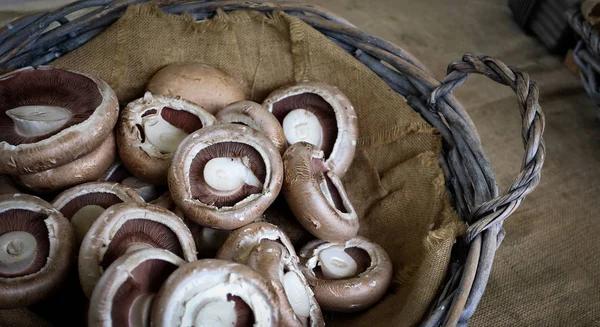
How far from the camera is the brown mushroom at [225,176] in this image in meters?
1.42

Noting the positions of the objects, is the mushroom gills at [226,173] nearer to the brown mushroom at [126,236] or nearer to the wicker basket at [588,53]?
the brown mushroom at [126,236]

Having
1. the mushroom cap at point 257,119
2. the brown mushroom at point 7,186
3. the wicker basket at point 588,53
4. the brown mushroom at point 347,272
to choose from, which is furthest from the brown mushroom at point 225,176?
the wicker basket at point 588,53

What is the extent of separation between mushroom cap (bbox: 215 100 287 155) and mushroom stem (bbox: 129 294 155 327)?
666 millimetres

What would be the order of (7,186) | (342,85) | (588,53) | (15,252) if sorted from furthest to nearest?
A: (588,53) → (342,85) → (7,186) → (15,252)

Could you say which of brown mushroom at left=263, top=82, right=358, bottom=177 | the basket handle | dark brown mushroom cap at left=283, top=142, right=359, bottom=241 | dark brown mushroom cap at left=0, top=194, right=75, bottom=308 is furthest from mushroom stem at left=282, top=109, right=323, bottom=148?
dark brown mushroom cap at left=0, top=194, right=75, bottom=308

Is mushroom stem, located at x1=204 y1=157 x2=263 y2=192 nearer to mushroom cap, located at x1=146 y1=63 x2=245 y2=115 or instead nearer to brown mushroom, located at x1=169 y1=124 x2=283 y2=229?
brown mushroom, located at x1=169 y1=124 x2=283 y2=229

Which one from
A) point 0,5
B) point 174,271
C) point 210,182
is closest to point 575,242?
point 210,182

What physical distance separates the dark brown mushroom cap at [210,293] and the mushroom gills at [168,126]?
24.1 inches

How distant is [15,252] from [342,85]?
1187 mm

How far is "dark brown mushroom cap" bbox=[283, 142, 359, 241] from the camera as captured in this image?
4.87ft

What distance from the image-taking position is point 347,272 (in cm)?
156

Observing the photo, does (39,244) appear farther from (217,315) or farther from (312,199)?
(312,199)

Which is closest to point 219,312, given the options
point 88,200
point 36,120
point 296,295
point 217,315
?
point 217,315

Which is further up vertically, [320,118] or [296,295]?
[320,118]
